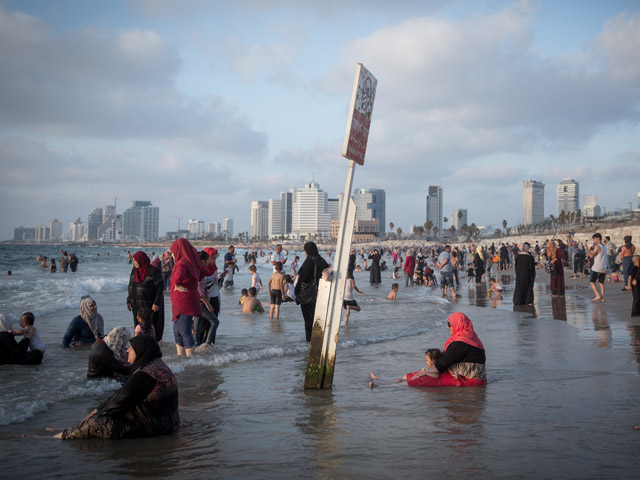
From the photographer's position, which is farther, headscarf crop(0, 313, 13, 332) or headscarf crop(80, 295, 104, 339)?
headscarf crop(80, 295, 104, 339)

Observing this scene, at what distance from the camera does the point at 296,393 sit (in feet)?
20.0

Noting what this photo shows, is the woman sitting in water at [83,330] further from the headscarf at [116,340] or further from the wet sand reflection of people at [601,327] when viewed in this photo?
the wet sand reflection of people at [601,327]

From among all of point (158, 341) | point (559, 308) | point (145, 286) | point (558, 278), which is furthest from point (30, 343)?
point (558, 278)

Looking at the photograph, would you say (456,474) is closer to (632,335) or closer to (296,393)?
(296,393)

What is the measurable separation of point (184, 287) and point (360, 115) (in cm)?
379

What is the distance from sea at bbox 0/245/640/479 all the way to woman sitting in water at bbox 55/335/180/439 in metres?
0.10

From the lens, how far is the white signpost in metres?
5.85

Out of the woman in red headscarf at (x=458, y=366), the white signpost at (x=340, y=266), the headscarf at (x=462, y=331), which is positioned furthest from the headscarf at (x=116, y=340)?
the headscarf at (x=462, y=331)

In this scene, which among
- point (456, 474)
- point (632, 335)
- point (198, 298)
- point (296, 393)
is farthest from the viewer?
point (632, 335)

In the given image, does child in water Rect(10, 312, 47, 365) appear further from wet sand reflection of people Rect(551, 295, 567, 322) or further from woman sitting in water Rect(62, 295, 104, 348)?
wet sand reflection of people Rect(551, 295, 567, 322)

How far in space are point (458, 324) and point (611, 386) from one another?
170 centimetres

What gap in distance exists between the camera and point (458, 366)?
20.9 feet

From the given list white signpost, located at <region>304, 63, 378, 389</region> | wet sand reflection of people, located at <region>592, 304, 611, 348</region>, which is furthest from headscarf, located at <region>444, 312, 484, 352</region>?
wet sand reflection of people, located at <region>592, 304, 611, 348</region>

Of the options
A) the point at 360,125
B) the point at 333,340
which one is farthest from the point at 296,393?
the point at 360,125
